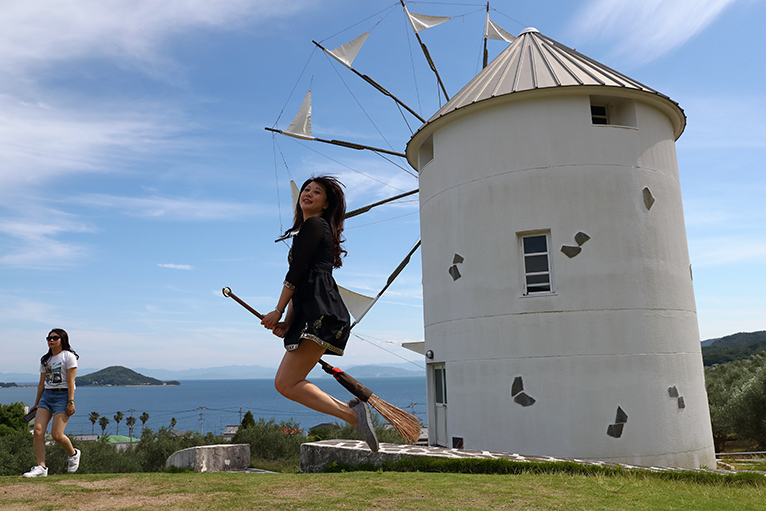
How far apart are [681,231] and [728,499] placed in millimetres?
8964

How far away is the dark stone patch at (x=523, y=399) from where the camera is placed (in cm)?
1209

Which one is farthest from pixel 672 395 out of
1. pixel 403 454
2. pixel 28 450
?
pixel 28 450

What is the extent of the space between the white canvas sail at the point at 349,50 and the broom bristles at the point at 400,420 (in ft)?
64.4

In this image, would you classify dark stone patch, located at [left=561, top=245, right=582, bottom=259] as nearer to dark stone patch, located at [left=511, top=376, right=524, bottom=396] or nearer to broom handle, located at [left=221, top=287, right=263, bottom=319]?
dark stone patch, located at [left=511, top=376, right=524, bottom=396]

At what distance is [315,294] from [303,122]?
62.7 ft

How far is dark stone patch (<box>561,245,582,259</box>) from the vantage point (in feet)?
40.8

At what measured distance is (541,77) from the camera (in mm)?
13617

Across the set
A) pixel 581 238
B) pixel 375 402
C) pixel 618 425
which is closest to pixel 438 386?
pixel 618 425

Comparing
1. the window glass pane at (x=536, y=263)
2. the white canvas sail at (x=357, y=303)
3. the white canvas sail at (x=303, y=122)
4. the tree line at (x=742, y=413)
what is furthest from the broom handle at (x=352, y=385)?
the white canvas sail at (x=303, y=122)

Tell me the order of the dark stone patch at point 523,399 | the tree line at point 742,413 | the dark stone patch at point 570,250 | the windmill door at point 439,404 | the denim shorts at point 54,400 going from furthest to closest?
the tree line at point 742,413
the windmill door at point 439,404
the dark stone patch at point 570,250
the dark stone patch at point 523,399
the denim shorts at point 54,400

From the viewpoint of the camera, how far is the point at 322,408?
4199 millimetres

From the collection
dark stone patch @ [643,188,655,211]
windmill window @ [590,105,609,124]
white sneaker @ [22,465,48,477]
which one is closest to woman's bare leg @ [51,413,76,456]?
white sneaker @ [22,465,48,477]

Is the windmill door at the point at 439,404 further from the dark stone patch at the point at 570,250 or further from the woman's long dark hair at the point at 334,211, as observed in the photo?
the woman's long dark hair at the point at 334,211

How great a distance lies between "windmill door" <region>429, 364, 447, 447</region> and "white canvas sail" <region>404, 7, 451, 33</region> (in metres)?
14.5
